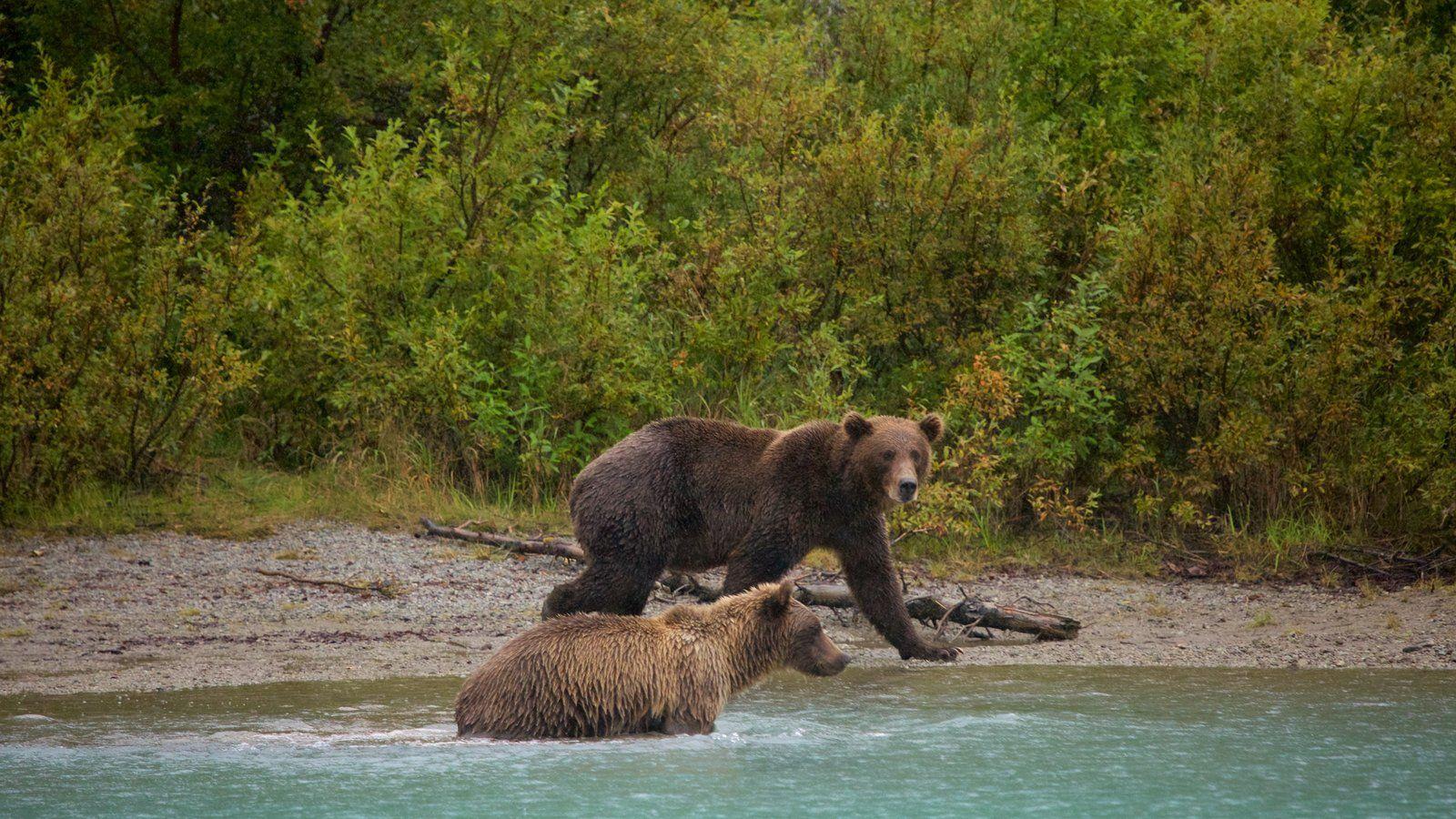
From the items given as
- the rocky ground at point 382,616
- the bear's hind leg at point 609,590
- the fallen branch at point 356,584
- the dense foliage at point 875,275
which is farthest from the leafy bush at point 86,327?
the bear's hind leg at point 609,590

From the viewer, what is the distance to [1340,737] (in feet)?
24.1

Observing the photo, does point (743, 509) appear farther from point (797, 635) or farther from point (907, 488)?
point (797, 635)

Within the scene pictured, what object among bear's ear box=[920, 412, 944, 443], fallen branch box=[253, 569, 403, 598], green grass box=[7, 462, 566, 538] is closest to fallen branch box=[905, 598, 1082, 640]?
bear's ear box=[920, 412, 944, 443]

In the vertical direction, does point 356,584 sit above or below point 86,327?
below

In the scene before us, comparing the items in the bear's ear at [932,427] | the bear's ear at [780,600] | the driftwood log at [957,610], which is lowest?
the driftwood log at [957,610]

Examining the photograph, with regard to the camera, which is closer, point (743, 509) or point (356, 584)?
Answer: point (743, 509)

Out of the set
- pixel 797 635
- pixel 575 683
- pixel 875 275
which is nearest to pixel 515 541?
pixel 875 275

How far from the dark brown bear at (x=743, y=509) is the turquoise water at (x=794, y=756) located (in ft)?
2.77

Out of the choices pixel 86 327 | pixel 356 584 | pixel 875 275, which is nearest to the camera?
pixel 356 584

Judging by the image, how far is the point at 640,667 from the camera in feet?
23.6

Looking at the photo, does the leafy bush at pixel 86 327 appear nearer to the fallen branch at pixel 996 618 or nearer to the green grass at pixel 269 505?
Result: the green grass at pixel 269 505

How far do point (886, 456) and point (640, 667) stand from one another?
2313 mm

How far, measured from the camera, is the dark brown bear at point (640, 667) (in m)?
6.95

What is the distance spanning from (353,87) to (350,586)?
323 inches
